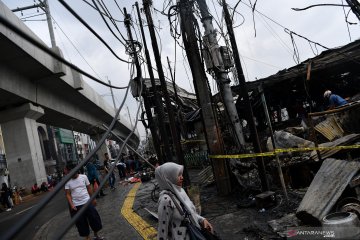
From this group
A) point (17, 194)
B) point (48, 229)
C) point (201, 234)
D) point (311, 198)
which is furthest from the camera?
point (17, 194)

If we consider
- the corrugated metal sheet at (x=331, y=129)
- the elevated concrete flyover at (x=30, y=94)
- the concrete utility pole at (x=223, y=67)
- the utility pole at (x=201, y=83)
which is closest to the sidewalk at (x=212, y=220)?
the utility pole at (x=201, y=83)

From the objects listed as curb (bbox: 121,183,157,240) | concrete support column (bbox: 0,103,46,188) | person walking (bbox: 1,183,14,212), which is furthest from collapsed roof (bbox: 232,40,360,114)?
person walking (bbox: 1,183,14,212)

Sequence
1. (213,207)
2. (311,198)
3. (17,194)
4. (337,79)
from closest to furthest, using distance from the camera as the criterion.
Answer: (311,198), (213,207), (337,79), (17,194)

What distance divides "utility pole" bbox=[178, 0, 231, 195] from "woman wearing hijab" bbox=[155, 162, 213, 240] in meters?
5.93

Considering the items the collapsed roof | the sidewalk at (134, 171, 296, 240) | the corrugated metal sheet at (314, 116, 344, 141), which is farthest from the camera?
the collapsed roof

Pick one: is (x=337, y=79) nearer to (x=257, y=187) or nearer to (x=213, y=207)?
(x=257, y=187)

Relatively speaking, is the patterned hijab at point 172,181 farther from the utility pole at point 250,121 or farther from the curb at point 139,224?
the utility pole at point 250,121

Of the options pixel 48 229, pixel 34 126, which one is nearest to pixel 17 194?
pixel 34 126

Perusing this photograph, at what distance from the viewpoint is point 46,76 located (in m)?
18.7

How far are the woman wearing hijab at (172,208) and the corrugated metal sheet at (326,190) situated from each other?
2406 millimetres

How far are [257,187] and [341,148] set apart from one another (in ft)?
7.61

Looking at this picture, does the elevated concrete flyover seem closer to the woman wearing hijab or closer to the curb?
the curb

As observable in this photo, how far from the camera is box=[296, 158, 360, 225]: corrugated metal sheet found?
5.35 m

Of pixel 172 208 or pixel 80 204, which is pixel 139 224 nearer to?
pixel 80 204
